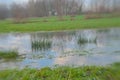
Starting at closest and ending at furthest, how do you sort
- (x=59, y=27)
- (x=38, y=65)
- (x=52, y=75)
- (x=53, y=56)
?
1. (x=52, y=75)
2. (x=38, y=65)
3. (x=53, y=56)
4. (x=59, y=27)

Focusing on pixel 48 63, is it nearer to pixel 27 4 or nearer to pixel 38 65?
pixel 38 65

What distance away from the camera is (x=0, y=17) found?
170ft

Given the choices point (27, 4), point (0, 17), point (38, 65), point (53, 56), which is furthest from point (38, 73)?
point (27, 4)

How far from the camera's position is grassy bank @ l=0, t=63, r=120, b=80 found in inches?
289

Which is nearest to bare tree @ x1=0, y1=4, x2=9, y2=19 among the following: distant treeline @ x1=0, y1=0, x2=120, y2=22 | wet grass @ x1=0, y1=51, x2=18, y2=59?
distant treeline @ x1=0, y1=0, x2=120, y2=22

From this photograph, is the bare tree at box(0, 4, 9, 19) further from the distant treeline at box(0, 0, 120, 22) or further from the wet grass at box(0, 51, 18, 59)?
the wet grass at box(0, 51, 18, 59)

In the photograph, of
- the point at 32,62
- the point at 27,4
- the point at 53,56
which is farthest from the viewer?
the point at 27,4

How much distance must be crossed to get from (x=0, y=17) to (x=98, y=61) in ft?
142

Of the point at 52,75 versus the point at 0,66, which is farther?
the point at 0,66

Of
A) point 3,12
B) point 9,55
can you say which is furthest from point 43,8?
point 9,55

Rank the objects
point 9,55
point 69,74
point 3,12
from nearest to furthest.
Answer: point 69,74 < point 9,55 < point 3,12

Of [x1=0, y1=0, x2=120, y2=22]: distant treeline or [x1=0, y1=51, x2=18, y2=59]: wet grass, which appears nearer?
[x1=0, y1=51, x2=18, y2=59]: wet grass

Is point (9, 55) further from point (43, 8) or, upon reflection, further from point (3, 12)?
point (43, 8)

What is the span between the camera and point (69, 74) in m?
7.53
